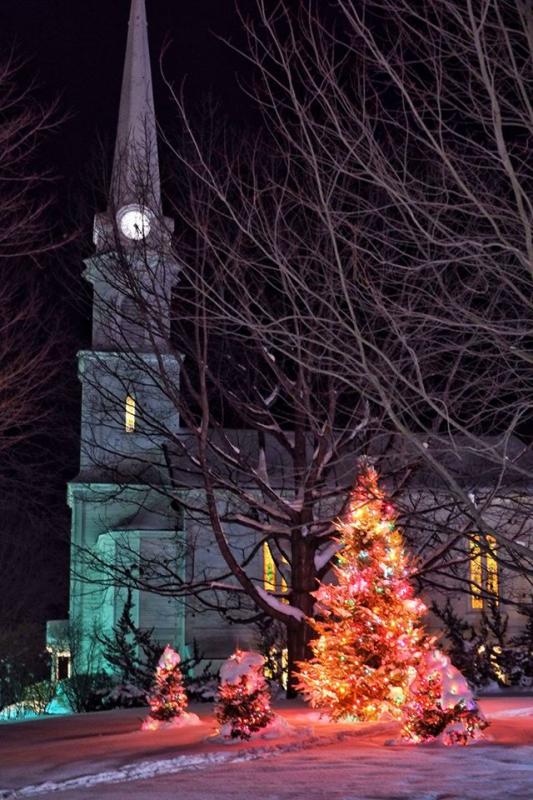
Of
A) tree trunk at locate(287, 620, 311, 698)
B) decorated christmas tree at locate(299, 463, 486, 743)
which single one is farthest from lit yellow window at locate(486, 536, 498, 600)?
tree trunk at locate(287, 620, 311, 698)

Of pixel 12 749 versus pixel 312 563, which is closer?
pixel 12 749

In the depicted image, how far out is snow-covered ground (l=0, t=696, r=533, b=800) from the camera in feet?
31.9

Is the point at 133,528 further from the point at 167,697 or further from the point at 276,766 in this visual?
the point at 276,766

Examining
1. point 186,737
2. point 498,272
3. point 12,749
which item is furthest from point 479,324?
point 12,749

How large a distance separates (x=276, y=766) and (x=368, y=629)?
13.8 feet

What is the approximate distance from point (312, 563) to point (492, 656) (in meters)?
9.30

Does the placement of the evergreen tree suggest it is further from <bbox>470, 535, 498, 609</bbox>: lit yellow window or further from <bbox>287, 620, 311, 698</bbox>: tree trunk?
<bbox>287, 620, 311, 698</bbox>: tree trunk

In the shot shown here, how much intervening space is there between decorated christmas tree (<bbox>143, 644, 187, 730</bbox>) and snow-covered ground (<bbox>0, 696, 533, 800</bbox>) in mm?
556

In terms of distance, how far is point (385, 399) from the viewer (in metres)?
7.92

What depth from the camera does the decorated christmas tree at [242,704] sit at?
13.4 m

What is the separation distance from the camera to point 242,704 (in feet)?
44.1

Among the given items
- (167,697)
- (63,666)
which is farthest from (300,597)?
(63,666)

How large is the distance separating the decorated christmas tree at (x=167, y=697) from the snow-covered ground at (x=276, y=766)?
556mm

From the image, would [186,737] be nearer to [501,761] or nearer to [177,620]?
[501,761]
